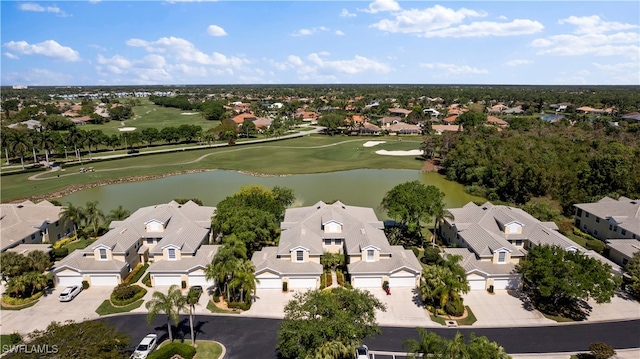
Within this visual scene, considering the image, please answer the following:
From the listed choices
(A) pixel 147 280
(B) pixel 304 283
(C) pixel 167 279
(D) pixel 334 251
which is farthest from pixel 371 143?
(A) pixel 147 280

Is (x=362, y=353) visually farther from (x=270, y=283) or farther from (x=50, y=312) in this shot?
(x=50, y=312)

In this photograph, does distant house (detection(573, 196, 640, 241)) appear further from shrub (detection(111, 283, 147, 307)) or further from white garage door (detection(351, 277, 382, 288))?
shrub (detection(111, 283, 147, 307))

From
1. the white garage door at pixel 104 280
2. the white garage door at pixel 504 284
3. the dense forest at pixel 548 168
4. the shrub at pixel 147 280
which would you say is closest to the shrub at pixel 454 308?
the white garage door at pixel 504 284

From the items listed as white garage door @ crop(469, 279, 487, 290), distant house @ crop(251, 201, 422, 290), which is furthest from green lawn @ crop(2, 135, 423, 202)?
white garage door @ crop(469, 279, 487, 290)

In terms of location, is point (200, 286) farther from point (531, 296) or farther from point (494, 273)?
point (531, 296)

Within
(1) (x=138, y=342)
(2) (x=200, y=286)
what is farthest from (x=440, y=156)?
(1) (x=138, y=342)

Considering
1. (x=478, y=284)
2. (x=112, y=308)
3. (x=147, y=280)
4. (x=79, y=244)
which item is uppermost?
(x=478, y=284)
